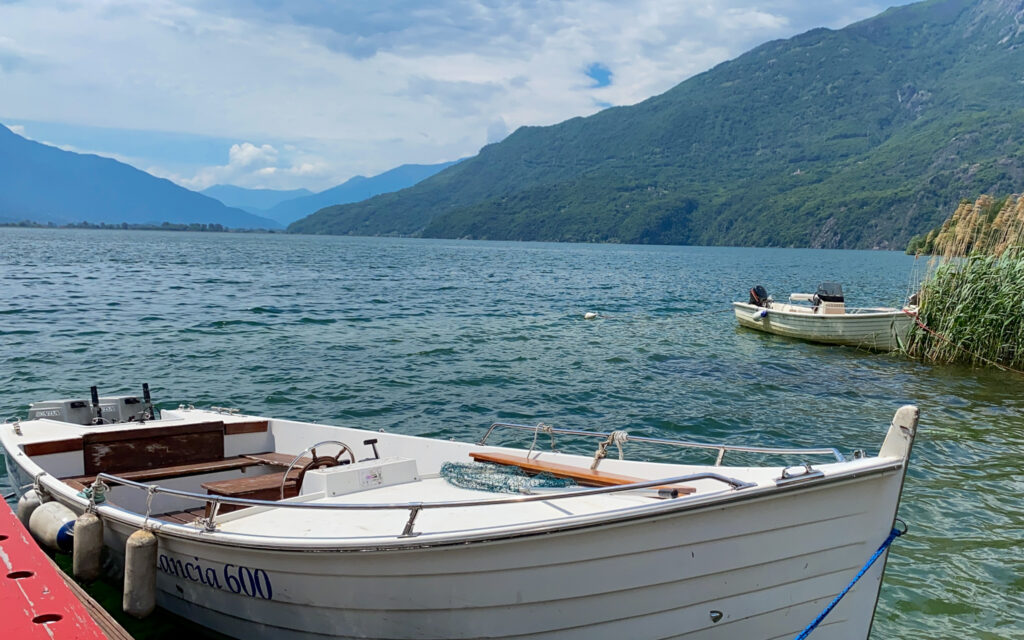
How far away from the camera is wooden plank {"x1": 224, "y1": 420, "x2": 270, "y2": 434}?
9547mm

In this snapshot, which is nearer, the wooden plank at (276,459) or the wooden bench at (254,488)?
the wooden bench at (254,488)

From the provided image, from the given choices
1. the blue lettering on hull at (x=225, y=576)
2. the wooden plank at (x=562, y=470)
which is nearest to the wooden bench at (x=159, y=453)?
the blue lettering on hull at (x=225, y=576)

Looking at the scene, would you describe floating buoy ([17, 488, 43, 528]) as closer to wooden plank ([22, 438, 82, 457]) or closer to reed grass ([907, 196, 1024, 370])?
wooden plank ([22, 438, 82, 457])

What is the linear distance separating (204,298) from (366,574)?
1299 inches

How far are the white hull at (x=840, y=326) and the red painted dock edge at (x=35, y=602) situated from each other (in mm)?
21796

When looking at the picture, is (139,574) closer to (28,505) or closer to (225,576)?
(225,576)

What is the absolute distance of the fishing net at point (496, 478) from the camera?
686 centimetres

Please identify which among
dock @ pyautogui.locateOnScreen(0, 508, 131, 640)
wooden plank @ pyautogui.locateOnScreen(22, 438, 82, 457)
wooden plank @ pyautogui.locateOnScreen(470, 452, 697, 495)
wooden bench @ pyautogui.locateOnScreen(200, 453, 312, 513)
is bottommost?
wooden bench @ pyautogui.locateOnScreen(200, 453, 312, 513)

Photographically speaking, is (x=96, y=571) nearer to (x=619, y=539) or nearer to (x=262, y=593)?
(x=262, y=593)

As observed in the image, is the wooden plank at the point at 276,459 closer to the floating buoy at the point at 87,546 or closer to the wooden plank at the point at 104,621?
the floating buoy at the point at 87,546

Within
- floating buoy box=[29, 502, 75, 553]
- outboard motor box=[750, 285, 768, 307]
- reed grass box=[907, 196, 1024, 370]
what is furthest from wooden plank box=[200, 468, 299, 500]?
outboard motor box=[750, 285, 768, 307]

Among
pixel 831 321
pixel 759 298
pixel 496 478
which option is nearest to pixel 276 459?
pixel 496 478

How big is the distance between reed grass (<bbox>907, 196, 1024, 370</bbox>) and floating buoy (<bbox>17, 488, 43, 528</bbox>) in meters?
20.3

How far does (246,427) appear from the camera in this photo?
9719 millimetres
